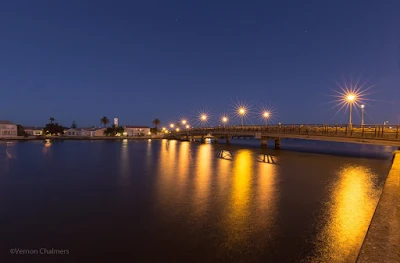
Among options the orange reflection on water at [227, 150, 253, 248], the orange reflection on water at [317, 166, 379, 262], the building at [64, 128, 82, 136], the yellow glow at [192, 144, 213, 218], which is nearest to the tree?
the building at [64, 128, 82, 136]

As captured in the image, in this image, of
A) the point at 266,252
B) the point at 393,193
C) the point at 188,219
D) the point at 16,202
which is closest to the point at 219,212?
the point at 188,219

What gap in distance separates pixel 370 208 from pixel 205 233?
38.0ft

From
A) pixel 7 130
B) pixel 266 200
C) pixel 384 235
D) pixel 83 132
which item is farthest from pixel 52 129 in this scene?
pixel 384 235

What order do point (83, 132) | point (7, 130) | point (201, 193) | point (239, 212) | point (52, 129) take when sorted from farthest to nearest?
point (52, 129) → point (83, 132) → point (7, 130) → point (201, 193) → point (239, 212)

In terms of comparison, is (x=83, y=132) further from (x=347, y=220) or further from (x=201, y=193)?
(x=347, y=220)

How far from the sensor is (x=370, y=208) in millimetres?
15680

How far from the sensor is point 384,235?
7.54 meters

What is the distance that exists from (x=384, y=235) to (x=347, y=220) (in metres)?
6.96

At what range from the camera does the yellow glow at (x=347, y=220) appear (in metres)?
10.2

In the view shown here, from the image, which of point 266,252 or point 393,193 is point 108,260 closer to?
point 266,252

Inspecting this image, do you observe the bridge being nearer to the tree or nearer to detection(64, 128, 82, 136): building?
detection(64, 128, 82, 136): building

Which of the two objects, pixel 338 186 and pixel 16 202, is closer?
pixel 16 202

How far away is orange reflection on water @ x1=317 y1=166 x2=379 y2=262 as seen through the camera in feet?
33.4

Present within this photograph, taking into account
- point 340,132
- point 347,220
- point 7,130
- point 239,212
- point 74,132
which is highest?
point 340,132
